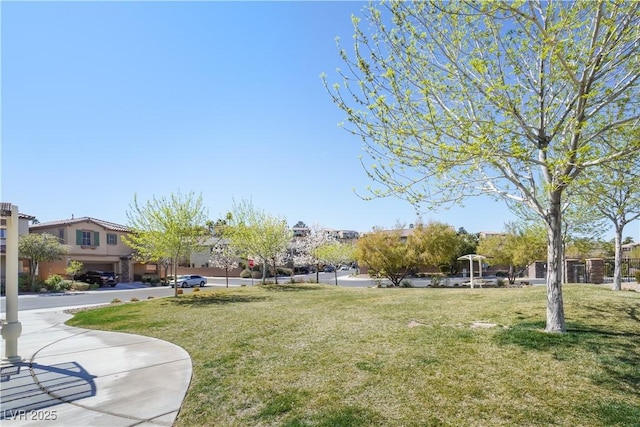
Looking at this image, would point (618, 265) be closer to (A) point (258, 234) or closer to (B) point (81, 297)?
(A) point (258, 234)

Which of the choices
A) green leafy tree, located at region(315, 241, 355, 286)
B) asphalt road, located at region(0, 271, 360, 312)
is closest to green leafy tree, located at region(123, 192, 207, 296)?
asphalt road, located at region(0, 271, 360, 312)

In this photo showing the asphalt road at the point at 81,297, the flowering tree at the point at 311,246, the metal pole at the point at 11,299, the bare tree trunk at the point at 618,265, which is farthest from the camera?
the flowering tree at the point at 311,246

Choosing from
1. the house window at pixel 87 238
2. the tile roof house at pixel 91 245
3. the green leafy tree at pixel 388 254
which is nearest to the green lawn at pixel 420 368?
the green leafy tree at pixel 388 254

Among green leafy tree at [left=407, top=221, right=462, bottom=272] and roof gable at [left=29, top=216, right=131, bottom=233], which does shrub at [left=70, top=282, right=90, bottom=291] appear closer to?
roof gable at [left=29, top=216, right=131, bottom=233]

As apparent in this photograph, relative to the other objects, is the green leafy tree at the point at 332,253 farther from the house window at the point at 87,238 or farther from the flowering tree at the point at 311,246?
the house window at the point at 87,238

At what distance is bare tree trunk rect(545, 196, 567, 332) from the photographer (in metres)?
7.88

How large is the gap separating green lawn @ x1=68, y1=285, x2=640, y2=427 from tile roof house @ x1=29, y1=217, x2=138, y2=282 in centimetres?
3250

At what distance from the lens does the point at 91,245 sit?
40344mm

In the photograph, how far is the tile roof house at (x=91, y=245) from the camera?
37.9 metres

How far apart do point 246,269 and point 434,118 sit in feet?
156

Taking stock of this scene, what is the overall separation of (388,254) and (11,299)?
23.7m

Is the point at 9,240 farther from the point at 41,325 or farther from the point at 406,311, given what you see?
the point at 406,311

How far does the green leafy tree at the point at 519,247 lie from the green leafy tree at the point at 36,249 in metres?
34.1

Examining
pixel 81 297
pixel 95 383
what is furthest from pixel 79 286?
pixel 95 383
